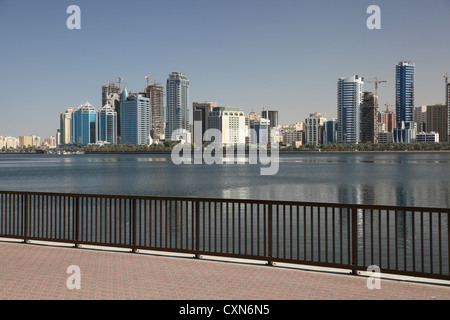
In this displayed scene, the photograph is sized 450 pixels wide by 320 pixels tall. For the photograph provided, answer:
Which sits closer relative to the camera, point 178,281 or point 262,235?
point 178,281

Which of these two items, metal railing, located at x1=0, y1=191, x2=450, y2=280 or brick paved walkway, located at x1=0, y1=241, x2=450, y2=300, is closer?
brick paved walkway, located at x1=0, y1=241, x2=450, y2=300

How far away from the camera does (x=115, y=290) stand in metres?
7.39

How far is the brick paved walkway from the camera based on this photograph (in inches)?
280

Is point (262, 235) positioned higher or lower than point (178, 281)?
lower

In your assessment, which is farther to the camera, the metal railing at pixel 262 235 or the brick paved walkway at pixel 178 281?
the metal railing at pixel 262 235

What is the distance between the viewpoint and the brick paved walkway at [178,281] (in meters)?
7.10

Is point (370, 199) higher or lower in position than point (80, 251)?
lower

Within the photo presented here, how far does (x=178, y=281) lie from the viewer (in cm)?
791
